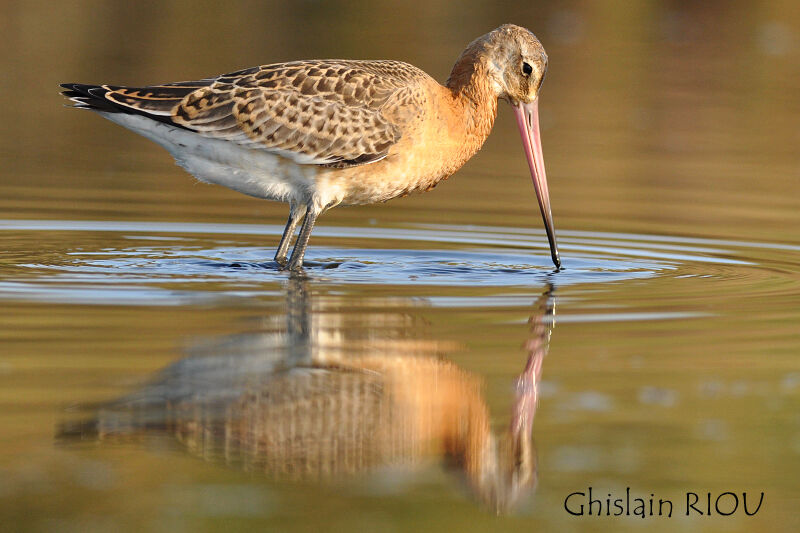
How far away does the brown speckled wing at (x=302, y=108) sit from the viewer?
375 inches

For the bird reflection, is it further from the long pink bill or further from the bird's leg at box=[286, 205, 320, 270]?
the long pink bill

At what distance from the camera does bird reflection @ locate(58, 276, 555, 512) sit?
5.35 meters

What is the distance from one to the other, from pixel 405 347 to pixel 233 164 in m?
2.91

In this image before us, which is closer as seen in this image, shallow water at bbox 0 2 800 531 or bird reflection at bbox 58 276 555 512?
shallow water at bbox 0 2 800 531

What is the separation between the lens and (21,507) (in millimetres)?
4754

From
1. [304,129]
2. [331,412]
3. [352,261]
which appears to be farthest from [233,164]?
[331,412]

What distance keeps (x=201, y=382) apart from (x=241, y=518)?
1.44 m

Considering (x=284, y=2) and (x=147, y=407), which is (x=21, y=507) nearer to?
(x=147, y=407)

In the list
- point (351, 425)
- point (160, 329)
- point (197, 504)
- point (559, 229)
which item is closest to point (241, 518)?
point (197, 504)

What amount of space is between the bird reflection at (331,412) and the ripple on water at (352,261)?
5.48 feet

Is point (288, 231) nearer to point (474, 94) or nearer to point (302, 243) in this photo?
point (302, 243)

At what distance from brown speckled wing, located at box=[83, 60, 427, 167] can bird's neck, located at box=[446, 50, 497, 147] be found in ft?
1.34

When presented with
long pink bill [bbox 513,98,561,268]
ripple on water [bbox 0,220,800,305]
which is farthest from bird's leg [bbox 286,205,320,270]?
long pink bill [bbox 513,98,561,268]

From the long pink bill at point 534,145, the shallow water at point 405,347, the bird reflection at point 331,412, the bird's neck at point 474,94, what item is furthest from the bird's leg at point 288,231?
the bird reflection at point 331,412
